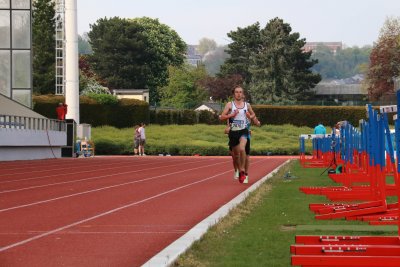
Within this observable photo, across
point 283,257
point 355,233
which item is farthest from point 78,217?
point 283,257

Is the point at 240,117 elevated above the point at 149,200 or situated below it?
above

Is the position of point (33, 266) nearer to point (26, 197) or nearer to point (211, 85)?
point (26, 197)

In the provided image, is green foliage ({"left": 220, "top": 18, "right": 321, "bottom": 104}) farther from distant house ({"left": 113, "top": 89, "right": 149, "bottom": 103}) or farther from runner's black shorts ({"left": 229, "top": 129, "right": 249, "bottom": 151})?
runner's black shorts ({"left": 229, "top": 129, "right": 249, "bottom": 151})

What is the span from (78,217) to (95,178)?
11.3 m

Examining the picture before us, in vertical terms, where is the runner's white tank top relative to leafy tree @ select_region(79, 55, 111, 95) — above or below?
below

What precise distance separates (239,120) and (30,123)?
80.7 feet

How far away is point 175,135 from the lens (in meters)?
68.5

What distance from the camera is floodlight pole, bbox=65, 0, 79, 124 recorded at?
55.9 m

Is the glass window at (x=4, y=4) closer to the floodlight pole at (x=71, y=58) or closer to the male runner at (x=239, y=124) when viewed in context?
the floodlight pole at (x=71, y=58)

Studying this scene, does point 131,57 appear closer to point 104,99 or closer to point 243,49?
point 243,49

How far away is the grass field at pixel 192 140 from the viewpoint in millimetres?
55375

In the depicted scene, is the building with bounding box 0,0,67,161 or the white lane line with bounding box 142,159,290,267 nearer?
the white lane line with bounding box 142,159,290,267

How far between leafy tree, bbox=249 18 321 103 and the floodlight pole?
5372cm

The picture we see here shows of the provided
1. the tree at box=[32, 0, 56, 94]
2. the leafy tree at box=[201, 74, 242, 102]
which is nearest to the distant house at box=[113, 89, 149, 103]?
the leafy tree at box=[201, 74, 242, 102]
